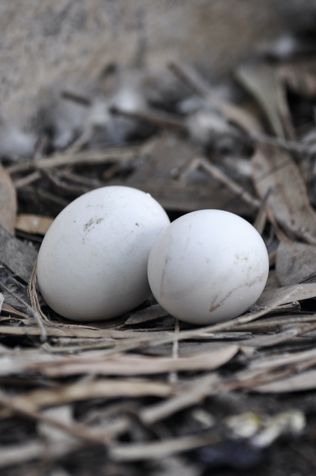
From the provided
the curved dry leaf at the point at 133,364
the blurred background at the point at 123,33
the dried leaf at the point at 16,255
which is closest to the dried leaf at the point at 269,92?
the blurred background at the point at 123,33

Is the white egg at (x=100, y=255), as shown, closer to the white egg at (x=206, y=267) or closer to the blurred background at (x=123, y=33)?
the white egg at (x=206, y=267)

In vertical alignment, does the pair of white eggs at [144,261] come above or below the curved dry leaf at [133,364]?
above

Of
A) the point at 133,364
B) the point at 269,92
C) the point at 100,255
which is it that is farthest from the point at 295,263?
the point at 269,92

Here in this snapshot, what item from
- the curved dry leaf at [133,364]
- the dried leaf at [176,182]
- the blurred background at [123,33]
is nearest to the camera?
the curved dry leaf at [133,364]

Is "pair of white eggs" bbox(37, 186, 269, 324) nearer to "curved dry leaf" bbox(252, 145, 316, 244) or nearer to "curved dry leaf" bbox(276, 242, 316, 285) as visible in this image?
"curved dry leaf" bbox(276, 242, 316, 285)

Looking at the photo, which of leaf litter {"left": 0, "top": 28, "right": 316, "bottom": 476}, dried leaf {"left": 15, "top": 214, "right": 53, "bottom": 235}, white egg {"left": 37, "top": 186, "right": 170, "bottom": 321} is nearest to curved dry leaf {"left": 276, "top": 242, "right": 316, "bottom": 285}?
leaf litter {"left": 0, "top": 28, "right": 316, "bottom": 476}

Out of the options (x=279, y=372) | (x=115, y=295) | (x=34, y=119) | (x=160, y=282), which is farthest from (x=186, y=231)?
(x=34, y=119)
